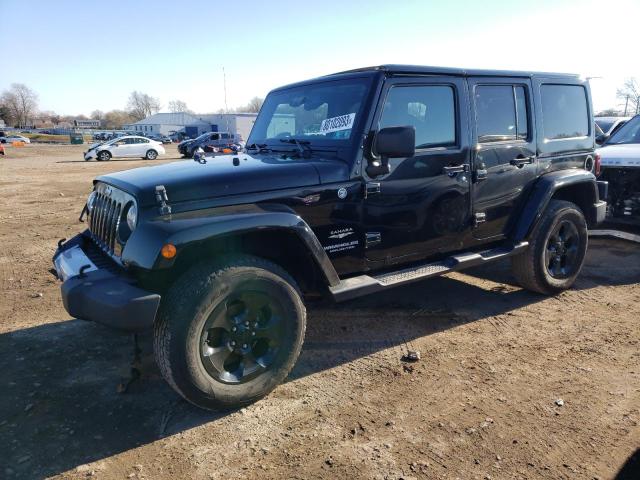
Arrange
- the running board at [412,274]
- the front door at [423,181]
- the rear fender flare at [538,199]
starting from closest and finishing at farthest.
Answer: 1. the running board at [412,274]
2. the front door at [423,181]
3. the rear fender flare at [538,199]

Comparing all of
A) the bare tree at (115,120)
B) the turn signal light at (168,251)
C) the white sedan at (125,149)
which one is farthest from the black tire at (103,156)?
the bare tree at (115,120)

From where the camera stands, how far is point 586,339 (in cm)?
400

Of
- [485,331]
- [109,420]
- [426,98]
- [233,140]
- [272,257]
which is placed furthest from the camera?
[233,140]

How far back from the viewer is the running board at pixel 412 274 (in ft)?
11.1

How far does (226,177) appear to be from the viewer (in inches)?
121

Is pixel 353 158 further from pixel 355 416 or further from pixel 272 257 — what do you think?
pixel 355 416

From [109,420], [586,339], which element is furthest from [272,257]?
[586,339]

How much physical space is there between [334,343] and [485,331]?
132 cm

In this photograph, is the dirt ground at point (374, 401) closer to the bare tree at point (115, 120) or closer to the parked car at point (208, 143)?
the parked car at point (208, 143)

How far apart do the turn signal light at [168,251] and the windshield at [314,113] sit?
1510 millimetres

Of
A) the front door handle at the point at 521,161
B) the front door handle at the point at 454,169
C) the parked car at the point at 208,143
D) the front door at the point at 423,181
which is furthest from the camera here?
the parked car at the point at 208,143

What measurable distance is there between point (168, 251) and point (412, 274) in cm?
194

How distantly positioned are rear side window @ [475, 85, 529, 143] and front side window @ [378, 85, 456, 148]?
13.5 inches

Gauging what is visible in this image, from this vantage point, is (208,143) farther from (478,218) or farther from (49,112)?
(49,112)
